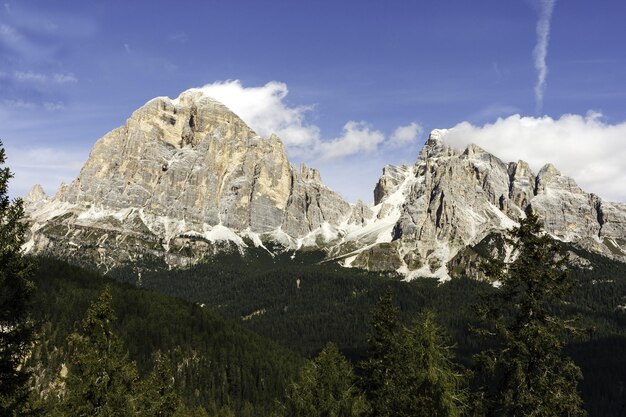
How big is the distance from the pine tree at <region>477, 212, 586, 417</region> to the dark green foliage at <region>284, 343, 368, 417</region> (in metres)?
11.2

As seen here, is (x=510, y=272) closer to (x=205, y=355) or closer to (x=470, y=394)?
(x=470, y=394)

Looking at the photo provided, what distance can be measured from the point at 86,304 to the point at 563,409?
156 m

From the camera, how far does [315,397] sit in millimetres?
34062

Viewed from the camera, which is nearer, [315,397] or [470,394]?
[470,394]

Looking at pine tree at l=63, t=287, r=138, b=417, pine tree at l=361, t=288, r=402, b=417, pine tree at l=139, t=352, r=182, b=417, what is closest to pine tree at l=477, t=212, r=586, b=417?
pine tree at l=361, t=288, r=402, b=417

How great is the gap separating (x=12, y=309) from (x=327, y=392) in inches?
807

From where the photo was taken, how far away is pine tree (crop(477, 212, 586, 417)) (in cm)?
2069

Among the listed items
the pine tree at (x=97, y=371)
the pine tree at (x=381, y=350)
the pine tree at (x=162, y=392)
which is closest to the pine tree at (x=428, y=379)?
the pine tree at (x=381, y=350)

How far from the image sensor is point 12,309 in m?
19.6

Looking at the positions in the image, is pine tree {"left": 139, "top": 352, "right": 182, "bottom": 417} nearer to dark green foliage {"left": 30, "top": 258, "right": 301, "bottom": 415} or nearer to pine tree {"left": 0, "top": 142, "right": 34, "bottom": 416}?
pine tree {"left": 0, "top": 142, "right": 34, "bottom": 416}

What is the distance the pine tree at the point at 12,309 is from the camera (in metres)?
19.3

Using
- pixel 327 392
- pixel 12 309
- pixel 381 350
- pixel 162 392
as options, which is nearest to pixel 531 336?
pixel 327 392

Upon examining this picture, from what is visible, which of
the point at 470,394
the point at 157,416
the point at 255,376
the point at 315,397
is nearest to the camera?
the point at 470,394

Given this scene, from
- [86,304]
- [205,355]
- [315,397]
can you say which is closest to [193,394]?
[205,355]
